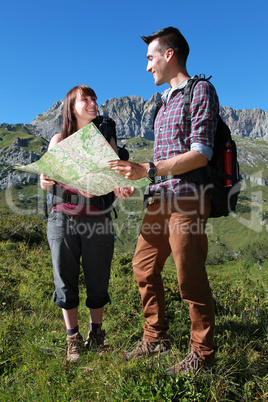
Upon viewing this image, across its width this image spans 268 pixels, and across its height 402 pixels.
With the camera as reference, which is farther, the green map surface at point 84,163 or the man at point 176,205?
the man at point 176,205

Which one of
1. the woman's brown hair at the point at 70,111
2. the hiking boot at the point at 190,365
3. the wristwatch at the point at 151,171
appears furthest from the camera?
the woman's brown hair at the point at 70,111

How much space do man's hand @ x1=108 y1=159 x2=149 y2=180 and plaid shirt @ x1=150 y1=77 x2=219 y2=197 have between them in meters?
0.52

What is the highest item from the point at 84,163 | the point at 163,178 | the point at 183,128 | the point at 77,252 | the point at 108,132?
the point at 108,132

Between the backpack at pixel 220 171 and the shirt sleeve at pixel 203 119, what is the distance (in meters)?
0.10

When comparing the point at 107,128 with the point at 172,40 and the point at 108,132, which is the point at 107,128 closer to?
the point at 108,132

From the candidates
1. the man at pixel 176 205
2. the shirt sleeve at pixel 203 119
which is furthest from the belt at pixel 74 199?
the shirt sleeve at pixel 203 119

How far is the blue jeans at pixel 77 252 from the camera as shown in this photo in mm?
3191

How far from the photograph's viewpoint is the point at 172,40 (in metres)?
2.98

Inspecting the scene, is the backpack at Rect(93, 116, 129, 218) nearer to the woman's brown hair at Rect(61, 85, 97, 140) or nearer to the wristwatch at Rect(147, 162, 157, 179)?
the woman's brown hair at Rect(61, 85, 97, 140)

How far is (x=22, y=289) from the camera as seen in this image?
4934 millimetres

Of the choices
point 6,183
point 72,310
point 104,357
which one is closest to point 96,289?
point 72,310

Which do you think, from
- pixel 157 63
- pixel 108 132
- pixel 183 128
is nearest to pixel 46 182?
pixel 108 132

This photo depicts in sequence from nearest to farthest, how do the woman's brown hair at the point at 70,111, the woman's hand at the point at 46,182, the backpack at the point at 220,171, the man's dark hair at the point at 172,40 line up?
the backpack at the point at 220,171 → the man's dark hair at the point at 172,40 → the woman's hand at the point at 46,182 → the woman's brown hair at the point at 70,111

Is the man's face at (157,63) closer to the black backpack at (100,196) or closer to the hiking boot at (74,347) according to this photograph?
the black backpack at (100,196)
